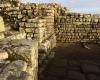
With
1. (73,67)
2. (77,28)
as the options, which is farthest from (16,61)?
(77,28)

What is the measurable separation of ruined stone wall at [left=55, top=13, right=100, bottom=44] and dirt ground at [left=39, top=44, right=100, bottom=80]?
14.3 feet

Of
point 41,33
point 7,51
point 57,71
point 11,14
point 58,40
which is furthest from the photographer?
point 58,40

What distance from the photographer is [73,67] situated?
9672 millimetres

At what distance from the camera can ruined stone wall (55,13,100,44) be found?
1680cm

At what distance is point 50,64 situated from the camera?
1003cm

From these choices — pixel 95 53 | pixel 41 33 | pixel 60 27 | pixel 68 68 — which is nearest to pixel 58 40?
pixel 60 27

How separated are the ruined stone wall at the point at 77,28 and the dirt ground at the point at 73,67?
4.35 meters

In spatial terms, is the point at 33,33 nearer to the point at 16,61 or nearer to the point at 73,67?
the point at 73,67

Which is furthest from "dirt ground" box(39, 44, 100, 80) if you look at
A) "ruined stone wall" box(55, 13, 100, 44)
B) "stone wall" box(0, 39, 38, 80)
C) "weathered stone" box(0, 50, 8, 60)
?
"ruined stone wall" box(55, 13, 100, 44)

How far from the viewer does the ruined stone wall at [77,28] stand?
55.1 ft

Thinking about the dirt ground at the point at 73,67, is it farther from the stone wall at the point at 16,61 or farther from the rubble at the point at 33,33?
the stone wall at the point at 16,61

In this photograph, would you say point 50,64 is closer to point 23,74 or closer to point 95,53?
point 95,53

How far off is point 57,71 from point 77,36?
808 cm

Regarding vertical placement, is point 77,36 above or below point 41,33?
below
